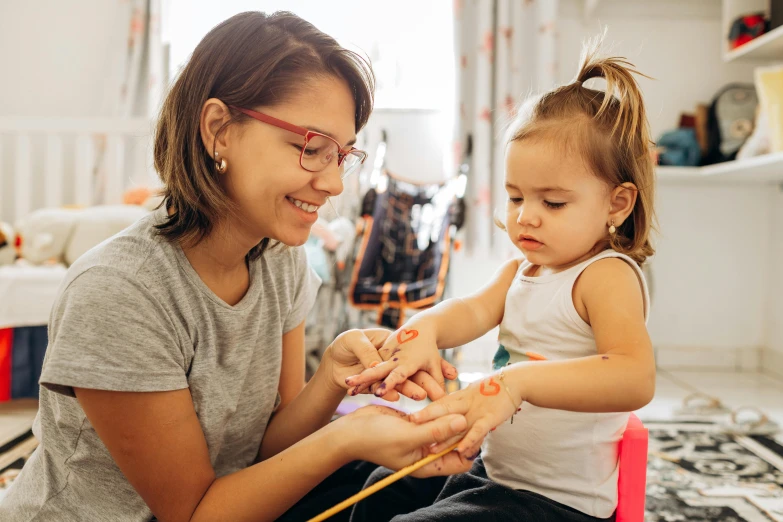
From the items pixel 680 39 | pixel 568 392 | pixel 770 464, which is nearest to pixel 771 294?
pixel 680 39

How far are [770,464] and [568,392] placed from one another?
1521 mm

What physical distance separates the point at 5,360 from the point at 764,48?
3.23 metres

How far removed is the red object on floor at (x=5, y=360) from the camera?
2428mm

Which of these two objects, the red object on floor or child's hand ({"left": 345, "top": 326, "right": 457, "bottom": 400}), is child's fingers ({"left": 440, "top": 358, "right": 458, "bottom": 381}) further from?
the red object on floor

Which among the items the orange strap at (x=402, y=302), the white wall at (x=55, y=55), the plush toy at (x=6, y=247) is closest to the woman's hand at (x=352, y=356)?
the orange strap at (x=402, y=302)

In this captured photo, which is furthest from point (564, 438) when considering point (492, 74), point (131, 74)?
point (131, 74)

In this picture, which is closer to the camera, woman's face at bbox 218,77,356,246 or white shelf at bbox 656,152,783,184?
woman's face at bbox 218,77,356,246

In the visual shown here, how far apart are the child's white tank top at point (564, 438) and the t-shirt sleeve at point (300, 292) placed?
41 cm

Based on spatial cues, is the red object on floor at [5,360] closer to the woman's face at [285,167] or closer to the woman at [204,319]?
the woman at [204,319]

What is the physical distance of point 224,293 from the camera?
3.36 feet

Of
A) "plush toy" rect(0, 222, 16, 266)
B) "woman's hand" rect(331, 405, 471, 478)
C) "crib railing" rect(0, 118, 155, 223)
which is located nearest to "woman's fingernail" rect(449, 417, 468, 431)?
"woman's hand" rect(331, 405, 471, 478)

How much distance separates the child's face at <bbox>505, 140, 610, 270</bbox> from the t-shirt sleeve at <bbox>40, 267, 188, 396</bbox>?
55 cm

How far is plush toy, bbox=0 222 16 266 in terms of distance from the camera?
8.66ft

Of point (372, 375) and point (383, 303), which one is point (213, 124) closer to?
point (372, 375)
